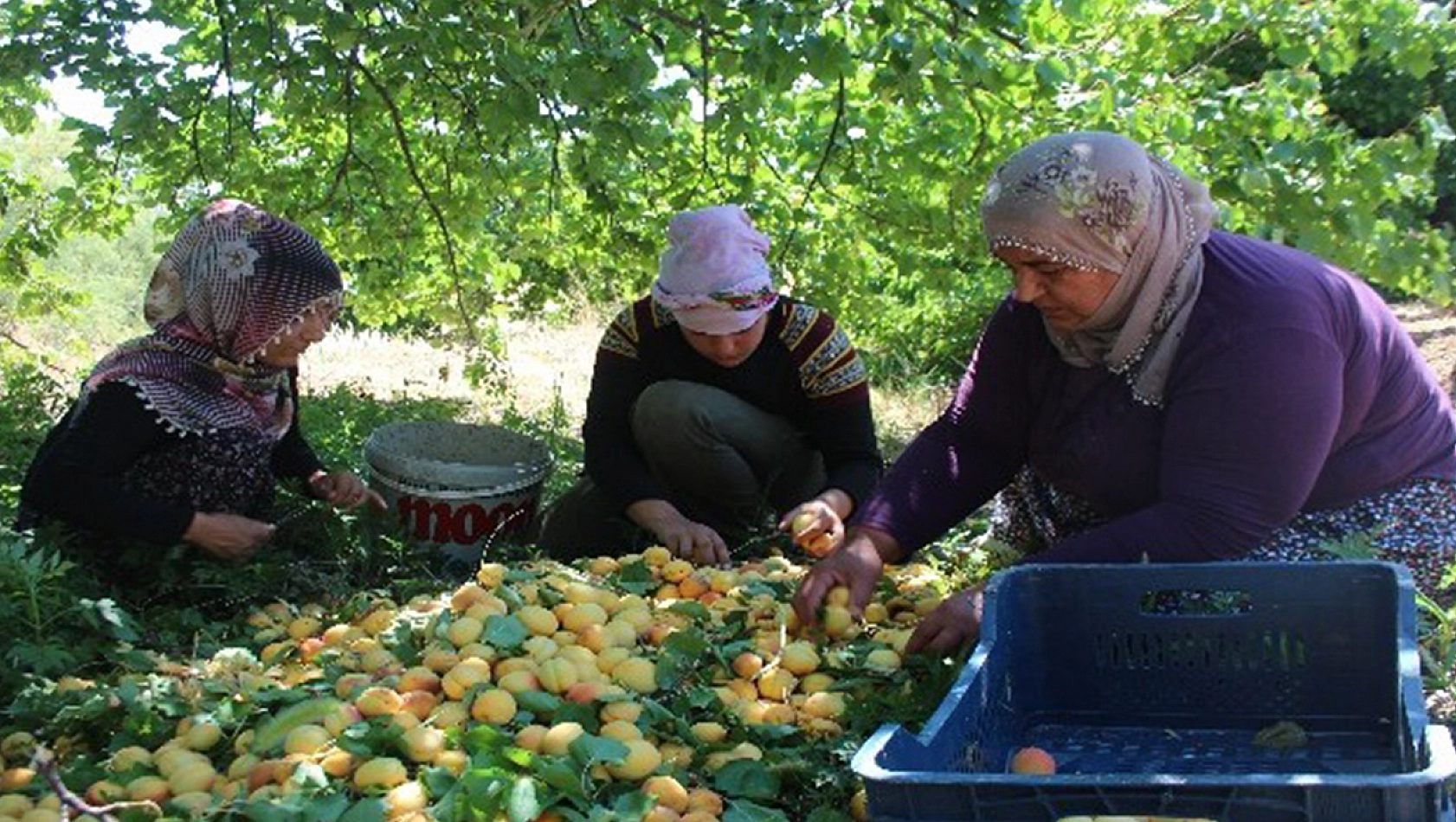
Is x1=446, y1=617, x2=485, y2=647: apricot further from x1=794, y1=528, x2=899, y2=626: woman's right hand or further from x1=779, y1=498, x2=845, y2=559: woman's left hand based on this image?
x1=779, y1=498, x2=845, y2=559: woman's left hand

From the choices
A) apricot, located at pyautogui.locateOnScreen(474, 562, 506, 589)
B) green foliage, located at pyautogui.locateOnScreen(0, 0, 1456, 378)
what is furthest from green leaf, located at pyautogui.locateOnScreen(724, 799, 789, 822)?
green foliage, located at pyautogui.locateOnScreen(0, 0, 1456, 378)

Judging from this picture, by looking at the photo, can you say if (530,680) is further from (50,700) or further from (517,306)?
(517,306)

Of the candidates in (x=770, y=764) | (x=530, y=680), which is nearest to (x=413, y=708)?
(x=530, y=680)

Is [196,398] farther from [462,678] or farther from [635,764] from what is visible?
[635,764]

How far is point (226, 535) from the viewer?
309cm

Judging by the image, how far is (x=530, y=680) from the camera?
2268 mm

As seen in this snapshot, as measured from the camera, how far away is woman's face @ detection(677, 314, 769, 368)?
11.2 ft

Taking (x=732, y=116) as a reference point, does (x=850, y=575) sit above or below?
below

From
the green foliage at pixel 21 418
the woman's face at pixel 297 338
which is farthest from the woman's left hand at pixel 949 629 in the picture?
the green foliage at pixel 21 418

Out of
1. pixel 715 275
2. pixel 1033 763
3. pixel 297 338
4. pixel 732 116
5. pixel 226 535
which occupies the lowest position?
pixel 226 535

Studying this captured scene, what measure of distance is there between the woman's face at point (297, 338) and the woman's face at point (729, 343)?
2.51 ft

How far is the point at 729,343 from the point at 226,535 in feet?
3.63

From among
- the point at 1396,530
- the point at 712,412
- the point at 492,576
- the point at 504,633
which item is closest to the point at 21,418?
the point at 712,412

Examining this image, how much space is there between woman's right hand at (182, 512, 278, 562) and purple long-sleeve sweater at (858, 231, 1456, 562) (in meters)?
1.21
